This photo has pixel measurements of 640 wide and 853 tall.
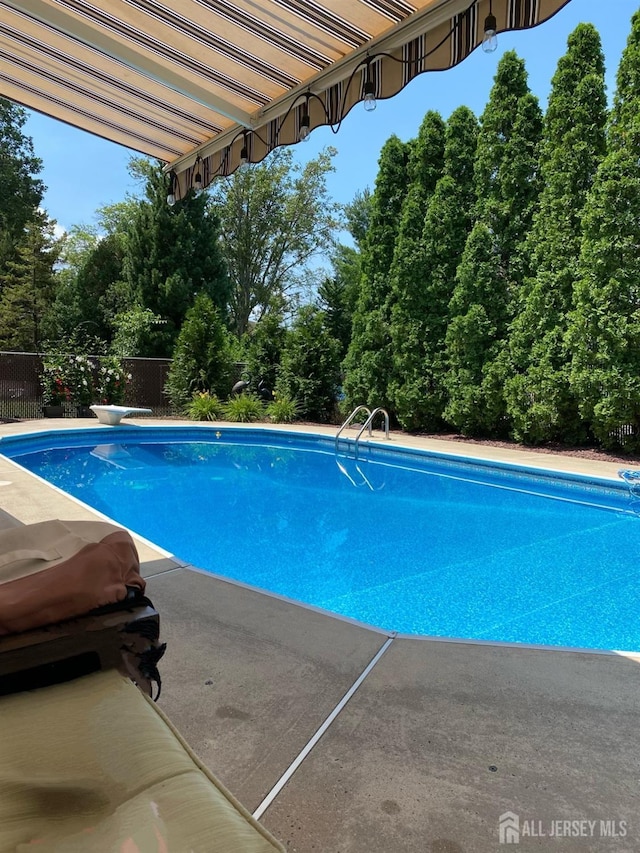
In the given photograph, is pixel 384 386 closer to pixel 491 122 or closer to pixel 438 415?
pixel 438 415

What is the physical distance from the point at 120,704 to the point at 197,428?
1090 centimetres

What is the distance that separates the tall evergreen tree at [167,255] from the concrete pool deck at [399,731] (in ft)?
54.4

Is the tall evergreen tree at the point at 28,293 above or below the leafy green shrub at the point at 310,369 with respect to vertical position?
above

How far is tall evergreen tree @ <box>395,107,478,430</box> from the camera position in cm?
1114

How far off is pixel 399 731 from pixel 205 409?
11.8 meters

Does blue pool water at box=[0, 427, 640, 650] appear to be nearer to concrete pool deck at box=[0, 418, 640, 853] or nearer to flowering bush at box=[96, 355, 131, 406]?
concrete pool deck at box=[0, 418, 640, 853]

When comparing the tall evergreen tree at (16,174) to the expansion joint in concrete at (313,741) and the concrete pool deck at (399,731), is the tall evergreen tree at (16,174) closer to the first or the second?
the concrete pool deck at (399,731)


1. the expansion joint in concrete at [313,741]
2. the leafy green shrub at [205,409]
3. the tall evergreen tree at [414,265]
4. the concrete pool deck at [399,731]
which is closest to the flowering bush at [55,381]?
the leafy green shrub at [205,409]

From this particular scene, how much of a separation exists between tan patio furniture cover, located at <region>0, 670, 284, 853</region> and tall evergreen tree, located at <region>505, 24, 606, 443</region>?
30.9 feet

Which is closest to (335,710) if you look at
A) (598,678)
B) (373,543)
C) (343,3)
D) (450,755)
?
(450,755)

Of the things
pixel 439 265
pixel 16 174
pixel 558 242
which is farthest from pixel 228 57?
pixel 16 174

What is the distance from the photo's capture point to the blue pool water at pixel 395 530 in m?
3.82

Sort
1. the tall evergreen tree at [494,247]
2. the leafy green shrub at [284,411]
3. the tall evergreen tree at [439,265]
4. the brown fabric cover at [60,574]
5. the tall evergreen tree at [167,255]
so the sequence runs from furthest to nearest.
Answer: the tall evergreen tree at [167,255] < the leafy green shrub at [284,411] < the tall evergreen tree at [439,265] < the tall evergreen tree at [494,247] < the brown fabric cover at [60,574]

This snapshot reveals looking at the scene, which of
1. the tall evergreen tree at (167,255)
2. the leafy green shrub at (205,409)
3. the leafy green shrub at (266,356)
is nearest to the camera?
the leafy green shrub at (205,409)
